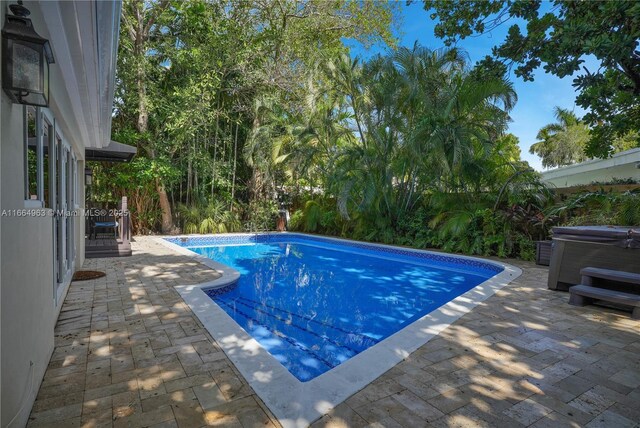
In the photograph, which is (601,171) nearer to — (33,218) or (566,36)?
(566,36)

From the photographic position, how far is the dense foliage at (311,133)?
900 centimetres

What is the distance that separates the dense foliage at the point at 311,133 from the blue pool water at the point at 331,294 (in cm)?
128

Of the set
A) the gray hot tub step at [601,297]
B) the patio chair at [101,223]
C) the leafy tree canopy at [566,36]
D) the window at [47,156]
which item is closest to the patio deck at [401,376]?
the gray hot tub step at [601,297]

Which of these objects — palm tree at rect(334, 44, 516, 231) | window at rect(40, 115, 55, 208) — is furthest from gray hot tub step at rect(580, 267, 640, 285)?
window at rect(40, 115, 55, 208)

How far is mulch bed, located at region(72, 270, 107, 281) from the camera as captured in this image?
552 centimetres

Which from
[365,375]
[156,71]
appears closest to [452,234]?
[365,375]

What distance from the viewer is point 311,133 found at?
11.7 metres

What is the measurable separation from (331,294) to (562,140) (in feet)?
101

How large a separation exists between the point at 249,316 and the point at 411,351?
2.51 m

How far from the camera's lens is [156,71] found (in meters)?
11.3

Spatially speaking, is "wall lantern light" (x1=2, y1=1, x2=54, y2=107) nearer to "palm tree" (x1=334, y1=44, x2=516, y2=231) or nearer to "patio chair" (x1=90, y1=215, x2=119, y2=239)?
"palm tree" (x1=334, y1=44, x2=516, y2=231)

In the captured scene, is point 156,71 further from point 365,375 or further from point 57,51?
point 365,375

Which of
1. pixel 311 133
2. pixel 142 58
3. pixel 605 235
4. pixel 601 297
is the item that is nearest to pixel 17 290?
pixel 601 297

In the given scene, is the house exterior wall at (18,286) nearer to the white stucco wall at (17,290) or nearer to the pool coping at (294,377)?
the white stucco wall at (17,290)
